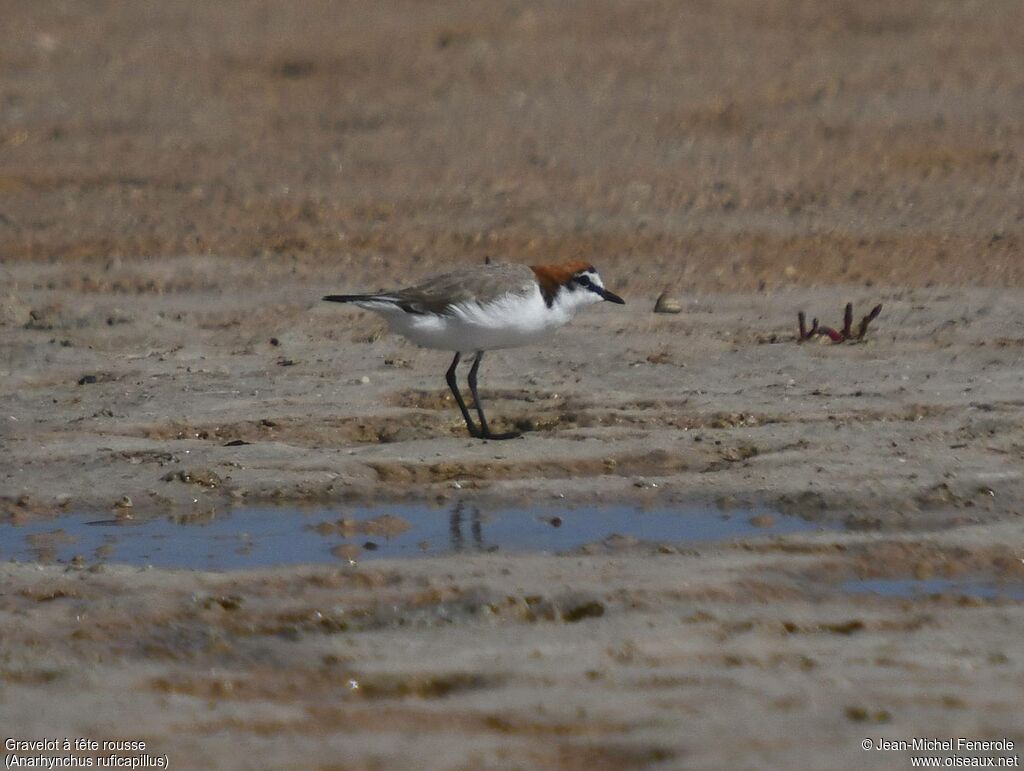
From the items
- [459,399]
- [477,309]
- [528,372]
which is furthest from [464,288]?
[528,372]

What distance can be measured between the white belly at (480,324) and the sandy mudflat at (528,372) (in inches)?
16.8

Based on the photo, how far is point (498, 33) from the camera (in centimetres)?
1889

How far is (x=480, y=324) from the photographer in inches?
345

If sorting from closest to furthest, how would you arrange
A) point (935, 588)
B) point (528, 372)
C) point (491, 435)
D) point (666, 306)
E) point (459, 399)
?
point (935, 588) → point (491, 435) → point (459, 399) → point (528, 372) → point (666, 306)

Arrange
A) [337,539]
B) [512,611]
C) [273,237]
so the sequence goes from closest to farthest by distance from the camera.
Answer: [512,611], [337,539], [273,237]

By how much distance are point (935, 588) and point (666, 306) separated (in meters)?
5.45

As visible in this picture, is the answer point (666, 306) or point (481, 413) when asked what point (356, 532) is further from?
point (666, 306)

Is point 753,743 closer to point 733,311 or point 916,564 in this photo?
point 916,564

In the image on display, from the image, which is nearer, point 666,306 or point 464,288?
point 464,288

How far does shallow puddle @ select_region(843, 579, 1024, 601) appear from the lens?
6094mm

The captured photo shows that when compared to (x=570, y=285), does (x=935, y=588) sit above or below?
below

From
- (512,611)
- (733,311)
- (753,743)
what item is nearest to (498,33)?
(733,311)

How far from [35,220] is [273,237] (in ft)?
6.39

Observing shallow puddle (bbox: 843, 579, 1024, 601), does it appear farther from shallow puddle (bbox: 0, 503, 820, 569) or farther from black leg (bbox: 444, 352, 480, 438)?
black leg (bbox: 444, 352, 480, 438)
